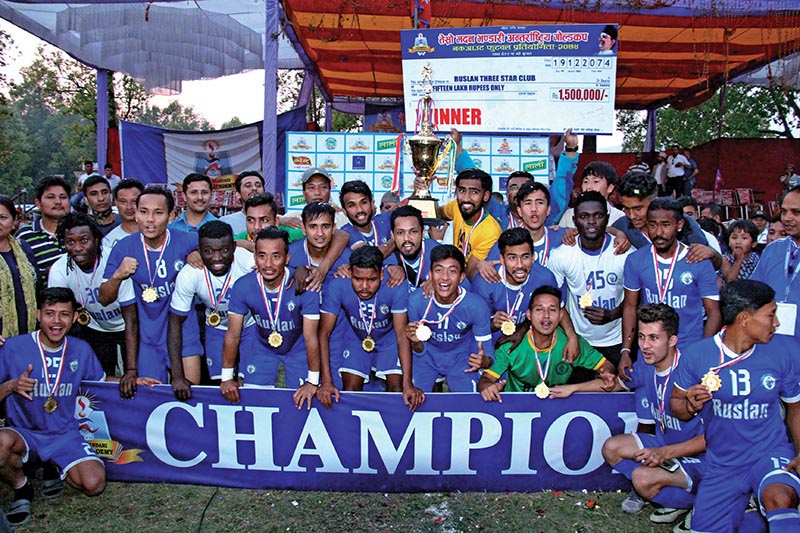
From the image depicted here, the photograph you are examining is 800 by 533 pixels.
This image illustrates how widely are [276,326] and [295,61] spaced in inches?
560

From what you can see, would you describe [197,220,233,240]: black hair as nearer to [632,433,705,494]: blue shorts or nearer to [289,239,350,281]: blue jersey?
[289,239,350,281]: blue jersey

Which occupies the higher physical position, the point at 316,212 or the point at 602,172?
the point at 602,172

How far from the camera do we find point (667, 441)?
13.2 feet

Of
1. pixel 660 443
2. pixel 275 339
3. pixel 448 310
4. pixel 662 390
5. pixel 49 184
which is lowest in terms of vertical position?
pixel 660 443

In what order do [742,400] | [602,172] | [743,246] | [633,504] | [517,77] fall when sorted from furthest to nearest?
1. [517,77]
2. [743,246]
3. [602,172]
4. [633,504]
5. [742,400]

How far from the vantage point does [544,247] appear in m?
5.17

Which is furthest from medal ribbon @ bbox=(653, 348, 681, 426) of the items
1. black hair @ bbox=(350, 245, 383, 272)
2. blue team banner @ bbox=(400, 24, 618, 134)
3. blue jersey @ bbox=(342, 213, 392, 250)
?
blue team banner @ bbox=(400, 24, 618, 134)

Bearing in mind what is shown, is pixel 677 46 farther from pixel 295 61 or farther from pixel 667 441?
pixel 667 441

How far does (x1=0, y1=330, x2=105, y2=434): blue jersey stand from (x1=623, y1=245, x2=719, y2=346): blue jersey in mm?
4279

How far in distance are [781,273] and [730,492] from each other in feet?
5.85

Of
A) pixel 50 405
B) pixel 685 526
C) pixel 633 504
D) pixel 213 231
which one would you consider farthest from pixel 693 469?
pixel 50 405

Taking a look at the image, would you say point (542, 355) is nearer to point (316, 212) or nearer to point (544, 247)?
point (544, 247)

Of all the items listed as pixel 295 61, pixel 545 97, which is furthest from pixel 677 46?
pixel 295 61

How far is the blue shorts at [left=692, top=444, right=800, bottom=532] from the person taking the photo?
352 cm
